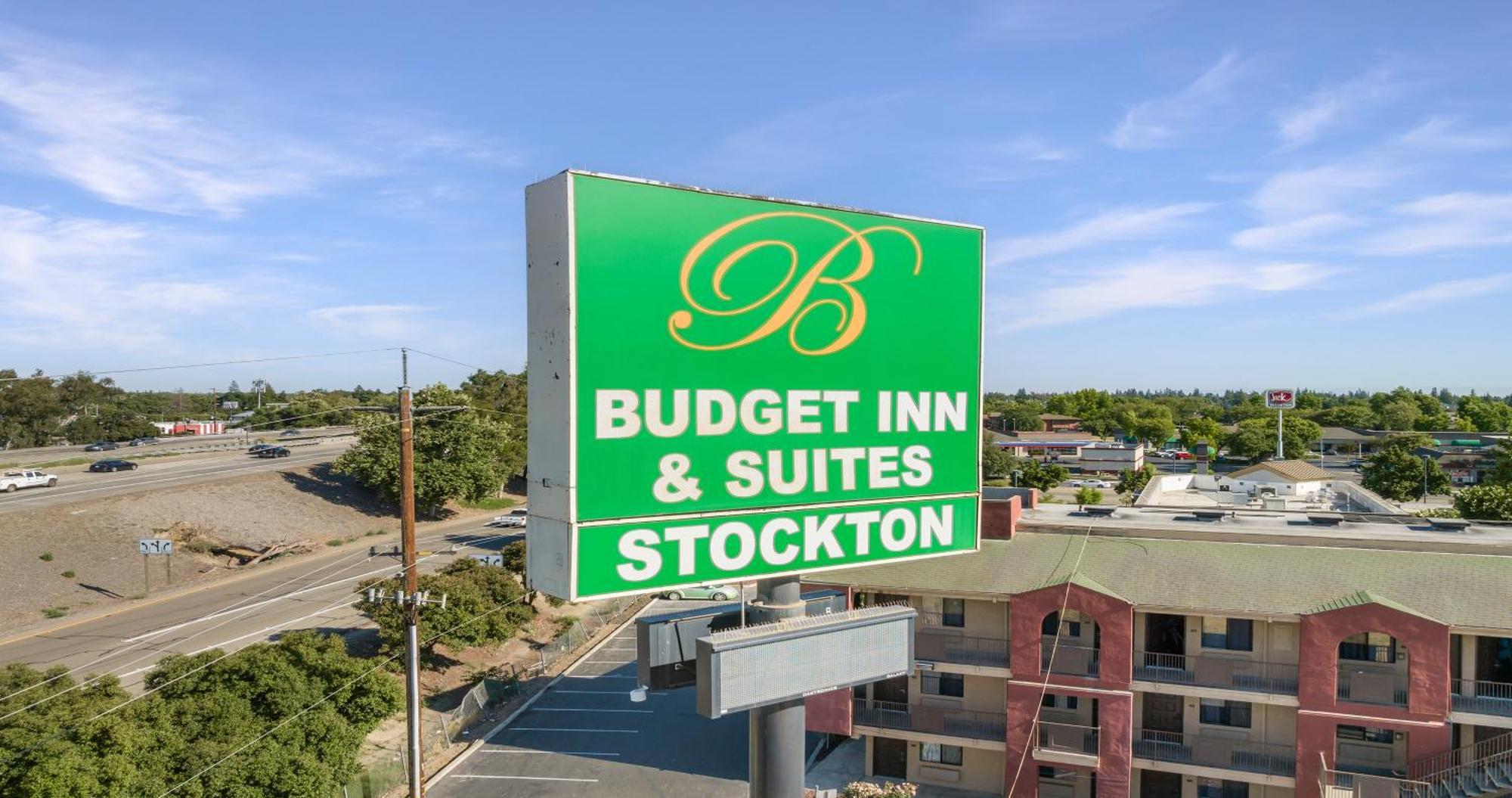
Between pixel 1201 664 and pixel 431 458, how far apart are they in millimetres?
64104

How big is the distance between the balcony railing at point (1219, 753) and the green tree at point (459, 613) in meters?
29.1

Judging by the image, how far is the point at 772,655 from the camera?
41.9 ft

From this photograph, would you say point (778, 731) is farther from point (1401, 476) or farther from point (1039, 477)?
point (1401, 476)

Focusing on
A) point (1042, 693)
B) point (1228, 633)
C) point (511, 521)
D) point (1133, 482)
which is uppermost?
point (1228, 633)

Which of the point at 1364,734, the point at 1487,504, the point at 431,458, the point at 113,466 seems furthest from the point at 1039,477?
the point at 113,466

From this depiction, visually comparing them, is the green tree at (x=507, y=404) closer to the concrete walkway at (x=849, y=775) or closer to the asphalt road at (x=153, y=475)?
the asphalt road at (x=153, y=475)

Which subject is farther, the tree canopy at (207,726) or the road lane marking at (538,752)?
the road lane marking at (538,752)

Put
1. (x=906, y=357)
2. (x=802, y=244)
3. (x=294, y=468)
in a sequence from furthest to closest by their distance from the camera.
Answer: (x=294, y=468), (x=906, y=357), (x=802, y=244)

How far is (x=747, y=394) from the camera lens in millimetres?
13250

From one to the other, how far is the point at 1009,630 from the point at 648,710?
18956 millimetres

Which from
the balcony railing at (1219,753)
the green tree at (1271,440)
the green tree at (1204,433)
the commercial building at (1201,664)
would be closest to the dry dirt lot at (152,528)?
the commercial building at (1201,664)

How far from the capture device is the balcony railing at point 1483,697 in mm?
28469

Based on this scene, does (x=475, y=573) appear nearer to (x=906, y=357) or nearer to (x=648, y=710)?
(x=648, y=710)

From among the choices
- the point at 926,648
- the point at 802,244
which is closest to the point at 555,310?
the point at 802,244
